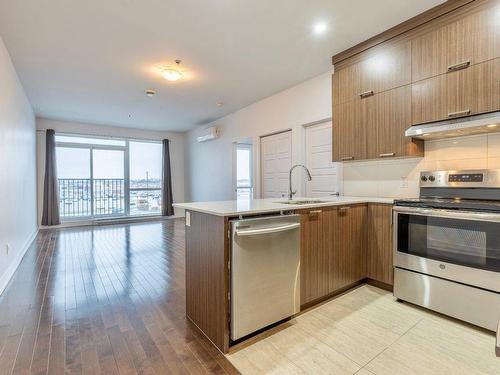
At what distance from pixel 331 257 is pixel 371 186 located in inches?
50.4

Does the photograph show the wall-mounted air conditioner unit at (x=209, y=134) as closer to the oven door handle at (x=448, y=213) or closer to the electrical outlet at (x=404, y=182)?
the electrical outlet at (x=404, y=182)

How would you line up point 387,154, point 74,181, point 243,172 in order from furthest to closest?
point 74,181, point 243,172, point 387,154

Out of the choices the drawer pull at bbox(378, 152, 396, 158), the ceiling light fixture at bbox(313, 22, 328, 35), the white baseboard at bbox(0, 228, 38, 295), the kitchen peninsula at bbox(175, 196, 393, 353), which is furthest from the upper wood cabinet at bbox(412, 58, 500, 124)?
the white baseboard at bbox(0, 228, 38, 295)

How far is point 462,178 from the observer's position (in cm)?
238

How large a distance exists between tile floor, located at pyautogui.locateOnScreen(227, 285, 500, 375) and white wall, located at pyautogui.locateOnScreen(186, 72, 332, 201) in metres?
2.53

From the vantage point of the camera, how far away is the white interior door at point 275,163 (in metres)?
4.52

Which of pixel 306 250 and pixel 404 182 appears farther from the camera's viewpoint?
pixel 404 182

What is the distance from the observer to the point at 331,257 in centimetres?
241

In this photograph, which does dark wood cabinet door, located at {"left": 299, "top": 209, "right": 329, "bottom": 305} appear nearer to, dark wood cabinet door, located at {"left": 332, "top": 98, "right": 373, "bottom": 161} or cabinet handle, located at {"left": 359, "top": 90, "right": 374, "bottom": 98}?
dark wood cabinet door, located at {"left": 332, "top": 98, "right": 373, "bottom": 161}

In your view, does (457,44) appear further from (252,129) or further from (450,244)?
(252,129)

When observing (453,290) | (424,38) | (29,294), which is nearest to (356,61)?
(424,38)

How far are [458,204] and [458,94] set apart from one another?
3.11 ft

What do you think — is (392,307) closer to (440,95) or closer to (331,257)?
(331,257)

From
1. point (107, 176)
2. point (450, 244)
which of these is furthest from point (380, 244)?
point (107, 176)
